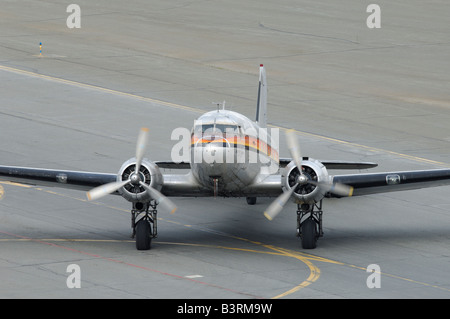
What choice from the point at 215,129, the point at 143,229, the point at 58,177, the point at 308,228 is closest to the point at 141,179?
the point at 143,229

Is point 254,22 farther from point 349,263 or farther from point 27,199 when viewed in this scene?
point 349,263

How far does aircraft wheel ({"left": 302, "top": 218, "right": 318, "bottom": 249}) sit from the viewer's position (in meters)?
34.1

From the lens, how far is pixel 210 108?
6109 centimetres

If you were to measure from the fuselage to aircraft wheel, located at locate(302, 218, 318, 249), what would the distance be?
2360mm

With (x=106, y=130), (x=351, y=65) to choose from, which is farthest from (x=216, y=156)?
(x=351, y=65)

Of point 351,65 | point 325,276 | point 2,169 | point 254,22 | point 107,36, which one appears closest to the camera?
point 325,276

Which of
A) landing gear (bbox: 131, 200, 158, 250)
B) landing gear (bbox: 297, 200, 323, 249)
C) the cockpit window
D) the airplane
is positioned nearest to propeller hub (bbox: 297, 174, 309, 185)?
the airplane

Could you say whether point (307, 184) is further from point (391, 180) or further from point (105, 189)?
point (105, 189)

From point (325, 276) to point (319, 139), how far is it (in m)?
23.8

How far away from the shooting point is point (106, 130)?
2188 inches

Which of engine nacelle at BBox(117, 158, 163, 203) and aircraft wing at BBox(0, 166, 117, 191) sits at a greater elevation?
aircraft wing at BBox(0, 166, 117, 191)

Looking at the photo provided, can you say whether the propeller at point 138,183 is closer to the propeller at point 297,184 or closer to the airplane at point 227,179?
the airplane at point 227,179

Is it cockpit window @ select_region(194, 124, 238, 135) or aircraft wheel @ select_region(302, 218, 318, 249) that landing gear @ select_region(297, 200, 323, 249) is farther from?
cockpit window @ select_region(194, 124, 238, 135)

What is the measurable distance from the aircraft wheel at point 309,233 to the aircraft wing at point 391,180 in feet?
5.39
